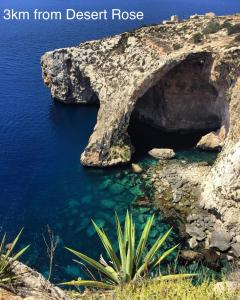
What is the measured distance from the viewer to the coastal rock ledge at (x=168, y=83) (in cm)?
4384

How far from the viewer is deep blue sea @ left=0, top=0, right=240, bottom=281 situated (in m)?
37.1

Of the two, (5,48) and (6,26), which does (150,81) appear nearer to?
(5,48)

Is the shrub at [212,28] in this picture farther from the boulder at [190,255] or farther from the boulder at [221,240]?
the boulder at [190,255]

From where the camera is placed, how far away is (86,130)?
5766 centimetres

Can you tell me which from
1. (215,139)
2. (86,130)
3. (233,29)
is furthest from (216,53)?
(86,130)

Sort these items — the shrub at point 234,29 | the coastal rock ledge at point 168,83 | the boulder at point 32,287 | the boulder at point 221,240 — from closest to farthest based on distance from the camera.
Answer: the boulder at point 32,287
the boulder at point 221,240
the coastal rock ledge at point 168,83
the shrub at point 234,29

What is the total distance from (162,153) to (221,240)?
16.1 meters

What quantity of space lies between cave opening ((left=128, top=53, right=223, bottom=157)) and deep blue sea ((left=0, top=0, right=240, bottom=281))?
7.09m

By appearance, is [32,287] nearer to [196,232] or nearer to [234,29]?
[196,232]

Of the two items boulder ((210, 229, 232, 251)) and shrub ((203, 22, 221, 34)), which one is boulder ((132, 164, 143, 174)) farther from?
shrub ((203, 22, 221, 34))

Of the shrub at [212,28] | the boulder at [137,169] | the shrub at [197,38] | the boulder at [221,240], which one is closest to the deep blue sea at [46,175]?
the boulder at [137,169]

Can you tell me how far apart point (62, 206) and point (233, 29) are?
27.9 meters

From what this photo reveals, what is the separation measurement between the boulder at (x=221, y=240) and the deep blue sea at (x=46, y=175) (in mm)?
4369

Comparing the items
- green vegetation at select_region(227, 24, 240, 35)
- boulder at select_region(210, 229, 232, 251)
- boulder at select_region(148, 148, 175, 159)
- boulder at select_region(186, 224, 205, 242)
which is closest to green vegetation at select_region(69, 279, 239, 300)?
boulder at select_region(210, 229, 232, 251)
